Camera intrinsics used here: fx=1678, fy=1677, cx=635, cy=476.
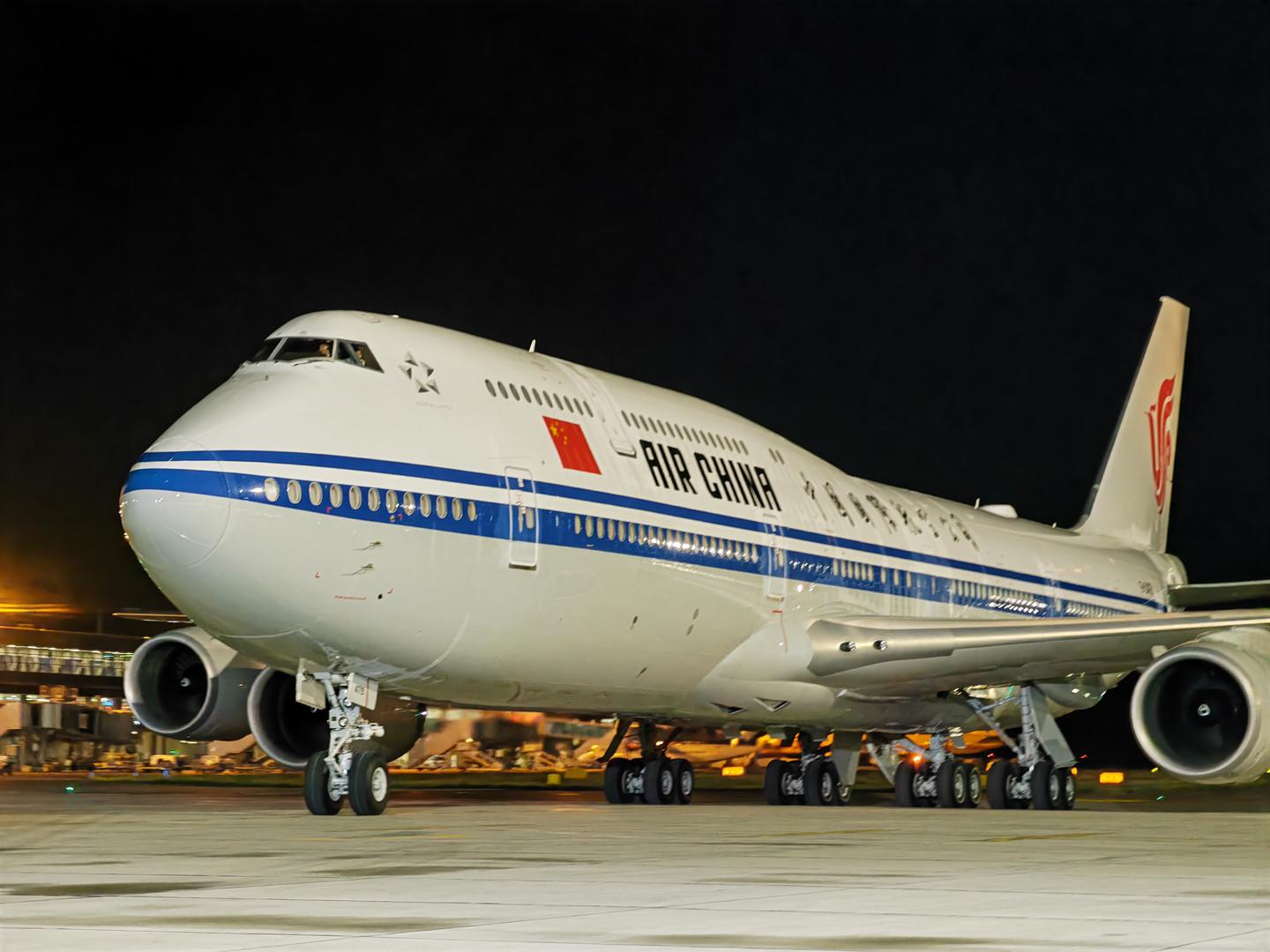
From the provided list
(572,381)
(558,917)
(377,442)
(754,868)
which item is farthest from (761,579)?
(558,917)

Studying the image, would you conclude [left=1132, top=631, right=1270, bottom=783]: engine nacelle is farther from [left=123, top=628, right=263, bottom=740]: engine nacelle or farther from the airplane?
[left=123, top=628, right=263, bottom=740]: engine nacelle

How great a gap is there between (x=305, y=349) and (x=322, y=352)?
21 cm

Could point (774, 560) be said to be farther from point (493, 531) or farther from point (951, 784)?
point (493, 531)

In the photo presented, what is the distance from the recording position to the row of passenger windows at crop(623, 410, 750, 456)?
17.8 meters

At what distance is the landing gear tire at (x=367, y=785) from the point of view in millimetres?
13945

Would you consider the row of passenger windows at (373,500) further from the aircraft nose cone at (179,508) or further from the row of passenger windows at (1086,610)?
the row of passenger windows at (1086,610)

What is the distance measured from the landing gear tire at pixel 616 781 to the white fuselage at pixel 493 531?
140 centimetres

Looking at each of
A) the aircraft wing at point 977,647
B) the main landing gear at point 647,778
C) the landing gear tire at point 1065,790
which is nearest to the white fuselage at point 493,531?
the aircraft wing at point 977,647

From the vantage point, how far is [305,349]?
15.0 m

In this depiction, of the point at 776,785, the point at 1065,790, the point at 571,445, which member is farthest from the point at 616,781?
the point at 571,445

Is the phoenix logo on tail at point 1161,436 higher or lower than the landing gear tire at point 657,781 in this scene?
higher

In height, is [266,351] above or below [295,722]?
above

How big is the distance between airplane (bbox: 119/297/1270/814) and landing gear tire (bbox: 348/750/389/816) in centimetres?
3

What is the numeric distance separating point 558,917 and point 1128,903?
7.93 ft
